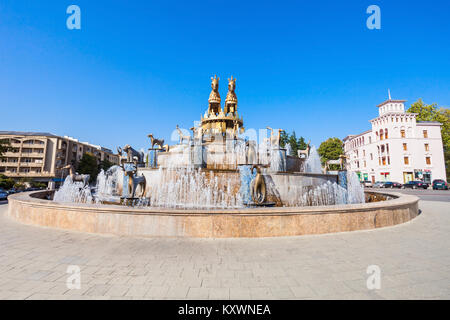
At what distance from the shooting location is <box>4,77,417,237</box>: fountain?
5.48m

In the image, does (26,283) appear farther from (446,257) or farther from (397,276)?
(446,257)

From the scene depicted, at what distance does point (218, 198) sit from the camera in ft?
33.7

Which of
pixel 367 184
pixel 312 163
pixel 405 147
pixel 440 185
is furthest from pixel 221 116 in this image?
pixel 405 147

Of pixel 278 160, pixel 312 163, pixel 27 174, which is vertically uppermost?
pixel 312 163

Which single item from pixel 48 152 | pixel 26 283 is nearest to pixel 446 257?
pixel 26 283

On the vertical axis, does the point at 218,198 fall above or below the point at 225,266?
above

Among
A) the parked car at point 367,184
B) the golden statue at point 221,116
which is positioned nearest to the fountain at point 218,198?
the golden statue at point 221,116

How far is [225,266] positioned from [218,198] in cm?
659

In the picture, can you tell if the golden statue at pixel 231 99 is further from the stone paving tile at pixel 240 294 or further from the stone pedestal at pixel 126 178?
the stone paving tile at pixel 240 294

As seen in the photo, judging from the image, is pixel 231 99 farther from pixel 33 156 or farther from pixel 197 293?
pixel 33 156

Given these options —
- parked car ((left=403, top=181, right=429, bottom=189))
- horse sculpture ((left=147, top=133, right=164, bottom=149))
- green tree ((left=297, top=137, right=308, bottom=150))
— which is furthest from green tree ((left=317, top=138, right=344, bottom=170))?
horse sculpture ((left=147, top=133, right=164, bottom=149))

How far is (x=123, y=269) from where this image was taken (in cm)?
356

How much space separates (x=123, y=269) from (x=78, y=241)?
2.51 meters

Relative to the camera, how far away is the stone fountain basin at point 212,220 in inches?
214
